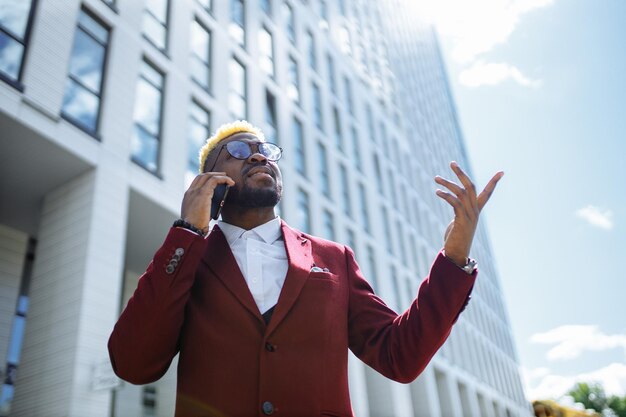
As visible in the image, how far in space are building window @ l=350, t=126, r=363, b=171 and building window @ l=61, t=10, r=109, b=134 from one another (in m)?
16.3

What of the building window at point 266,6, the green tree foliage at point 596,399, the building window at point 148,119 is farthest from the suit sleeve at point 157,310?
the green tree foliage at point 596,399

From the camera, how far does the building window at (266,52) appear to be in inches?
794

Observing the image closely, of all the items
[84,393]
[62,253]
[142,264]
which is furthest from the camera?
[142,264]

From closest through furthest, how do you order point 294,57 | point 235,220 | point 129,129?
point 235,220 < point 129,129 < point 294,57

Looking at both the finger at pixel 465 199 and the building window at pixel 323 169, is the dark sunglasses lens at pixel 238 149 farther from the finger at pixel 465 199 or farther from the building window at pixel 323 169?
the building window at pixel 323 169

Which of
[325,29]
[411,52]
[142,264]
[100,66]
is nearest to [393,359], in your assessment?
[100,66]

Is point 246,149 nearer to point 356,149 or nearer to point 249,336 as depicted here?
point 249,336

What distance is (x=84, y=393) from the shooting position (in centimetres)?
905

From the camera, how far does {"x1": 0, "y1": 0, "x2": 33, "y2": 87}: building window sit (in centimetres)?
973

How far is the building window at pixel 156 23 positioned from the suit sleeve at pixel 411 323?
1282 centimetres

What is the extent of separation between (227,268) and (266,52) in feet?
64.0

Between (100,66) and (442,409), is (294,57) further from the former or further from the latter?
(442,409)

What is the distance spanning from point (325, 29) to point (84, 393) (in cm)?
2285

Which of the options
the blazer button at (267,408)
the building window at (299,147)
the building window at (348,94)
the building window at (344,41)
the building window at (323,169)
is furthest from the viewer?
the building window at (344,41)
